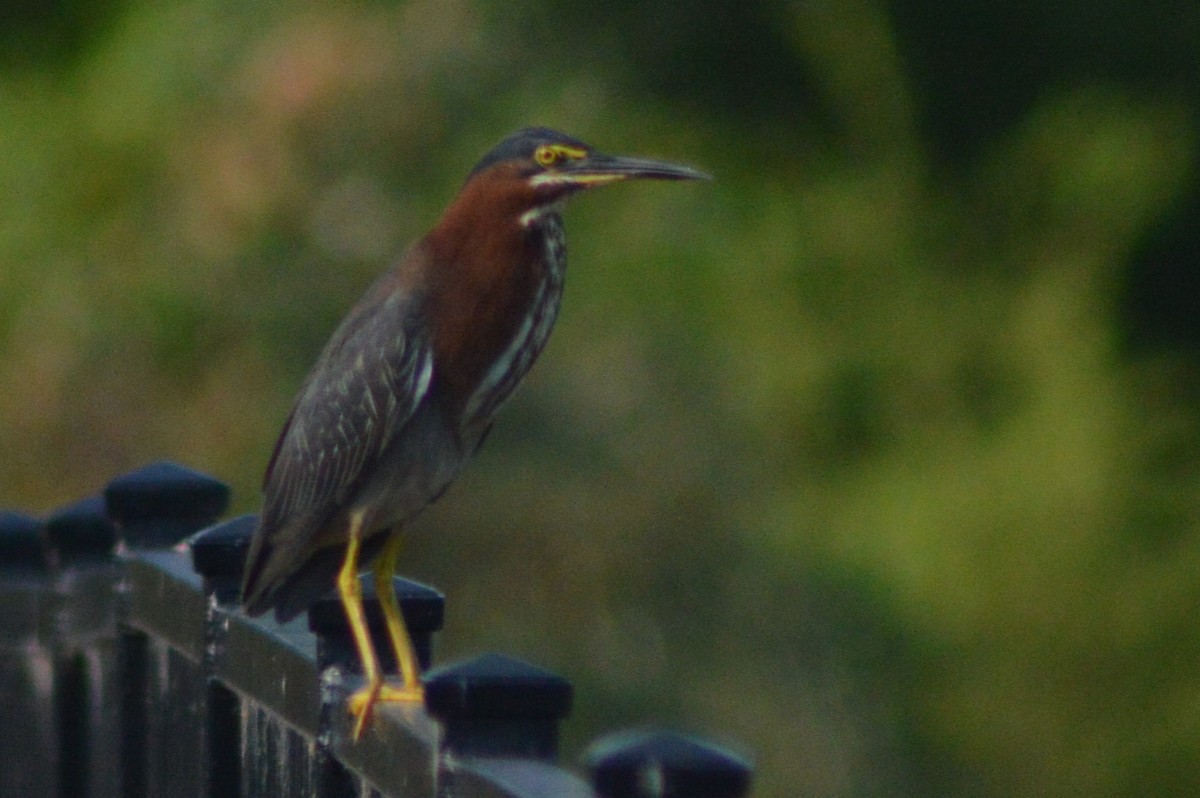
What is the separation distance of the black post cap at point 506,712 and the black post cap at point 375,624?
0.46 m

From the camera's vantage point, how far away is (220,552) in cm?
235

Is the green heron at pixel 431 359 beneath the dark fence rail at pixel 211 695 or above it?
above

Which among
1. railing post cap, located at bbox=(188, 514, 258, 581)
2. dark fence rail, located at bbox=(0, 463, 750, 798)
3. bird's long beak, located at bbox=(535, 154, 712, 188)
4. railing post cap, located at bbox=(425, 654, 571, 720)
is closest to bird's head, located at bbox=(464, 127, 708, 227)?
bird's long beak, located at bbox=(535, 154, 712, 188)

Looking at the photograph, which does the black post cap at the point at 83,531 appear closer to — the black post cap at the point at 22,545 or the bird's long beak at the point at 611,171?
the black post cap at the point at 22,545

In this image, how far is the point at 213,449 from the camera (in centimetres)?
579

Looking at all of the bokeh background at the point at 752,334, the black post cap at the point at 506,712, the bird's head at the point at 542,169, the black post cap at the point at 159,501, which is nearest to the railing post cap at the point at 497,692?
the black post cap at the point at 506,712

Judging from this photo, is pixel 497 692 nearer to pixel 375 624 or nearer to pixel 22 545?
pixel 375 624

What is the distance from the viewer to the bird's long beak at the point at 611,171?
2.92 m

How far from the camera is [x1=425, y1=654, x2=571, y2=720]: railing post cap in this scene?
154 centimetres

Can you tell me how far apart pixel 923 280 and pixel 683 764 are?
5.30 m

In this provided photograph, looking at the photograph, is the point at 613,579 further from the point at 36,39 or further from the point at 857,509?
the point at 36,39

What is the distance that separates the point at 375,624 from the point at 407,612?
0.45m

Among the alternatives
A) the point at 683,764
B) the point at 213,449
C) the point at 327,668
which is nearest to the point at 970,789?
the point at 213,449

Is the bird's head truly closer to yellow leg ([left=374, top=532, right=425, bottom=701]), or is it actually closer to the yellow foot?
yellow leg ([left=374, top=532, right=425, bottom=701])
